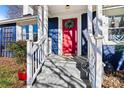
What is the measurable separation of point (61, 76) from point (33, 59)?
106 cm

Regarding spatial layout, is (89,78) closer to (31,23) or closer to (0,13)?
(31,23)

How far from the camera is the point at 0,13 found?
30250 millimetres

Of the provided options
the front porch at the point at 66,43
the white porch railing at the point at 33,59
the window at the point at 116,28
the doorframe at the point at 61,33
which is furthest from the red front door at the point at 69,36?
the white porch railing at the point at 33,59

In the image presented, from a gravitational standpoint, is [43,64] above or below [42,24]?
below

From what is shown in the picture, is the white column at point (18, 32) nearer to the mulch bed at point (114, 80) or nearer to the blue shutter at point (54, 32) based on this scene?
the blue shutter at point (54, 32)

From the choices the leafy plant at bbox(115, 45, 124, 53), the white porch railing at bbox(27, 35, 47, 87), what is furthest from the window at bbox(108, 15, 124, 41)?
the white porch railing at bbox(27, 35, 47, 87)

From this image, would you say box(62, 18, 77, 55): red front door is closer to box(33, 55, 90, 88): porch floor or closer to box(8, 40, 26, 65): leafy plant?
box(8, 40, 26, 65): leafy plant

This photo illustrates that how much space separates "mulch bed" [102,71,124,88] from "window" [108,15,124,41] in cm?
174

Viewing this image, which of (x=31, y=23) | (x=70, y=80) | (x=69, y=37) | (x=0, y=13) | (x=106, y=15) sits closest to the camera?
(x=70, y=80)

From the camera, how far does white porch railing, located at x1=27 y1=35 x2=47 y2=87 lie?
569 centimetres

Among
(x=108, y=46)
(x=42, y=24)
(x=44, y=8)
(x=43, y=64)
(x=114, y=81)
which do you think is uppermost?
(x=44, y=8)

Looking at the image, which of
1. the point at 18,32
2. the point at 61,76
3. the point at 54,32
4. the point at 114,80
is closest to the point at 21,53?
the point at 54,32
